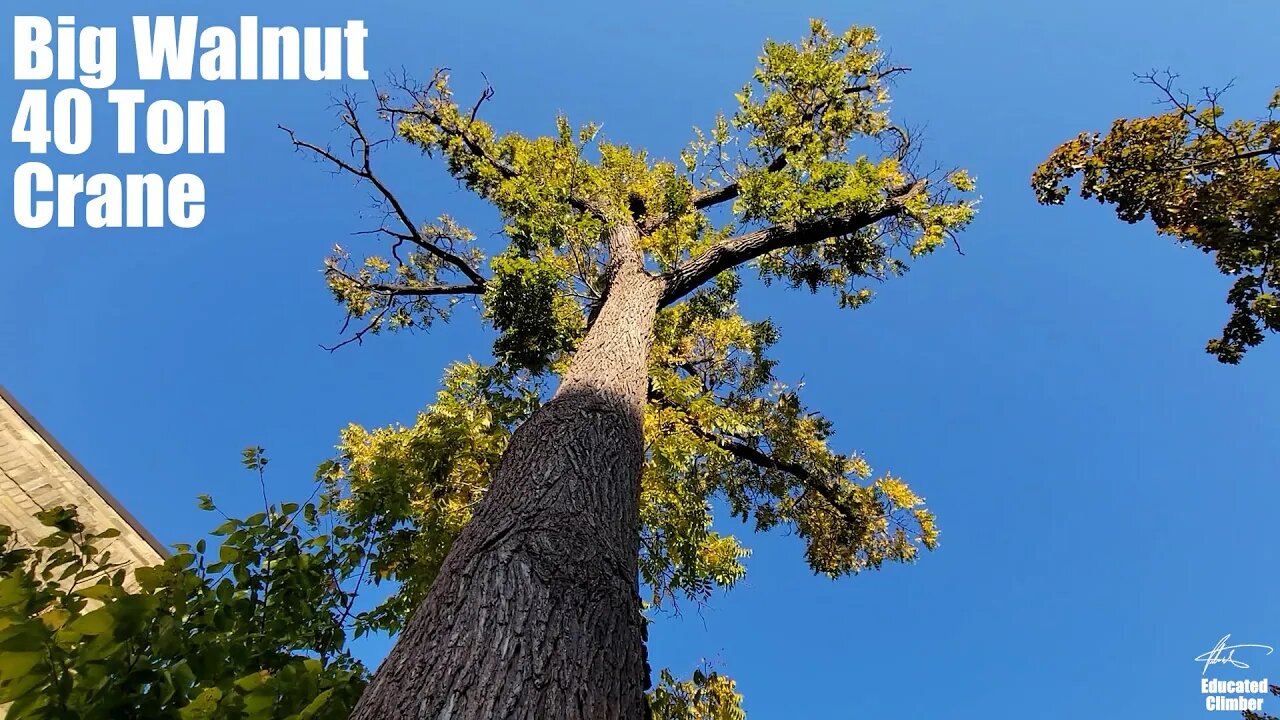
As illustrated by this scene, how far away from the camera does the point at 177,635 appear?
2.47 metres

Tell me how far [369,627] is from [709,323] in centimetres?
670

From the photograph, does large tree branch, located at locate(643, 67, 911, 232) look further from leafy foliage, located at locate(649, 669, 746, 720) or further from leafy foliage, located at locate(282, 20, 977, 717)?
leafy foliage, located at locate(649, 669, 746, 720)

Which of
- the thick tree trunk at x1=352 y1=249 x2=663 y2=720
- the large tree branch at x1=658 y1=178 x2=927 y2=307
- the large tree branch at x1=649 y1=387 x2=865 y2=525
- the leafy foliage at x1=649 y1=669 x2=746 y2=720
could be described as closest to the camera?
the thick tree trunk at x1=352 y1=249 x2=663 y2=720

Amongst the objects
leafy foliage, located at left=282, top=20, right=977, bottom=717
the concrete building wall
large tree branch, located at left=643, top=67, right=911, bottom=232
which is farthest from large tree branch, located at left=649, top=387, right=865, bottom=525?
the concrete building wall

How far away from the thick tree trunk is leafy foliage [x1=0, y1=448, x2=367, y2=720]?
0.40m

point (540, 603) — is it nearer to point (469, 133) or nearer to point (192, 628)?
point (192, 628)

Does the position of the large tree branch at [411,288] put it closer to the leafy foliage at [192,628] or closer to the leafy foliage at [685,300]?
the leafy foliage at [685,300]

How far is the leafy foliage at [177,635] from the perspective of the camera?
1997 millimetres

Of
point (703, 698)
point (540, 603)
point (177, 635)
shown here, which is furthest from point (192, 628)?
point (703, 698)

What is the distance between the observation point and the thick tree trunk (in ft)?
6.20

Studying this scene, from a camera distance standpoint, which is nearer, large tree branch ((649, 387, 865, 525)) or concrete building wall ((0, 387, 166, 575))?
concrete building wall ((0, 387, 166, 575))

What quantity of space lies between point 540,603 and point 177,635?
1.53m

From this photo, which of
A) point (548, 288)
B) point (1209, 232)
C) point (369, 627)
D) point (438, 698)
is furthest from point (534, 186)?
point (1209, 232)

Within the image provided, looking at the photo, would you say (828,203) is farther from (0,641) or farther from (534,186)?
(0,641)
